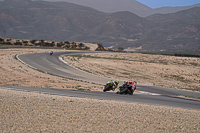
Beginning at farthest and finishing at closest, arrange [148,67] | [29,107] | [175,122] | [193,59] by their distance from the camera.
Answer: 1. [193,59]
2. [148,67]
3. [29,107]
4. [175,122]

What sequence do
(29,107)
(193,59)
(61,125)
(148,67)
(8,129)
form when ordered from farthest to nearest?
(193,59), (148,67), (29,107), (61,125), (8,129)

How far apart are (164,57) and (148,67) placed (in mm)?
19864

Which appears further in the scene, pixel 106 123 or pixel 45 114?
pixel 45 114

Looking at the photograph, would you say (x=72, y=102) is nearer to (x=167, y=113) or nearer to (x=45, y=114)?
(x=45, y=114)

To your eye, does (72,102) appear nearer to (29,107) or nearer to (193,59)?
(29,107)

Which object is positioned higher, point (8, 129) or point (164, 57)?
point (164, 57)

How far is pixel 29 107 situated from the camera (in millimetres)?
10742

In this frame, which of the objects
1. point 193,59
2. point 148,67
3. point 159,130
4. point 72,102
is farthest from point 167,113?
point 193,59

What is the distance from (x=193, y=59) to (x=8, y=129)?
6108 cm

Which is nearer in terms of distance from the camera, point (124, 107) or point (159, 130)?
point (159, 130)

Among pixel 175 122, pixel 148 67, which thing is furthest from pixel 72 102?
pixel 148 67

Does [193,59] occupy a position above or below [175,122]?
above

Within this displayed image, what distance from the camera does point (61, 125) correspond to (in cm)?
869

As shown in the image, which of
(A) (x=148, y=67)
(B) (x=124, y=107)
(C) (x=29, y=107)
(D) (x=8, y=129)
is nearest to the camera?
(D) (x=8, y=129)
